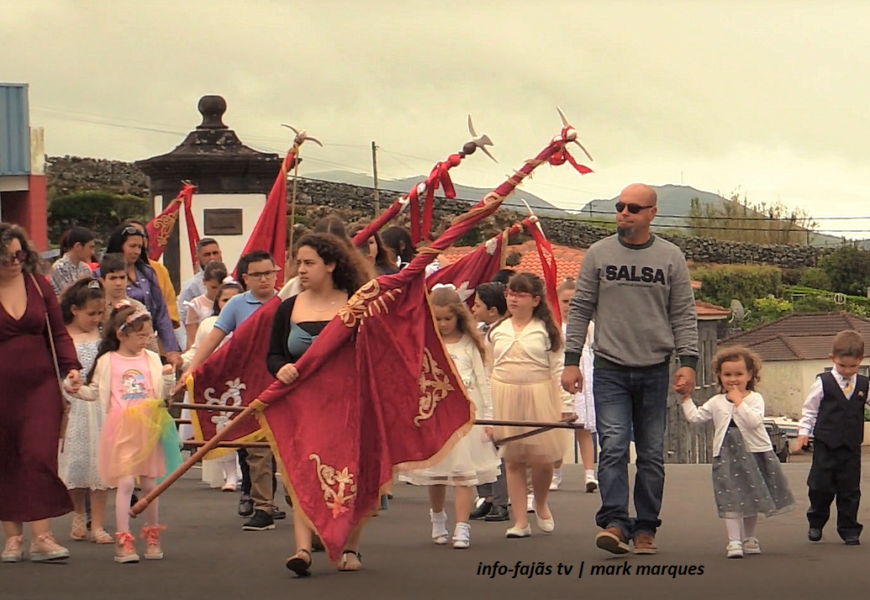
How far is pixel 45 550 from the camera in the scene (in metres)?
9.20

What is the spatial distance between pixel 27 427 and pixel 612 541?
315 centimetres

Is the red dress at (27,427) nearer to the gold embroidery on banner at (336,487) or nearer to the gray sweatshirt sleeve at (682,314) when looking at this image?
the gold embroidery on banner at (336,487)

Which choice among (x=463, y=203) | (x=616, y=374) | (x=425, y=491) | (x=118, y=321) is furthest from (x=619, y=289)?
(x=463, y=203)

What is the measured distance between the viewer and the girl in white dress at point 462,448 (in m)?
9.84

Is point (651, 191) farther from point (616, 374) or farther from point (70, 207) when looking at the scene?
point (70, 207)

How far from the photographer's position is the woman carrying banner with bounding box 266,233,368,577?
29.1 feet

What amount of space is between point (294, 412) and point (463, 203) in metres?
38.0

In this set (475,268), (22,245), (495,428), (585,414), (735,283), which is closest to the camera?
(22,245)

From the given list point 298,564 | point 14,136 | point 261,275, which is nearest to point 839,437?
point 298,564

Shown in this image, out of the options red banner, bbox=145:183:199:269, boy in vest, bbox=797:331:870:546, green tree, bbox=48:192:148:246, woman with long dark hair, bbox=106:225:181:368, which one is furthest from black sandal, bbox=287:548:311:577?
green tree, bbox=48:192:148:246

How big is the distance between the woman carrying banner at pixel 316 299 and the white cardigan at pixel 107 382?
1115 millimetres

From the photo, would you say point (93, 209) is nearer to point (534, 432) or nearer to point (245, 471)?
point (245, 471)

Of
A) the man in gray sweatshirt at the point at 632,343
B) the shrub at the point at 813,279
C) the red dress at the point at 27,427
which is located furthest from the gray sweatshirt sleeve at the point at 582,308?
the shrub at the point at 813,279

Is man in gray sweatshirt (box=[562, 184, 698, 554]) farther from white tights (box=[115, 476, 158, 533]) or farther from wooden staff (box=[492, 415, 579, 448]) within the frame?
white tights (box=[115, 476, 158, 533])
